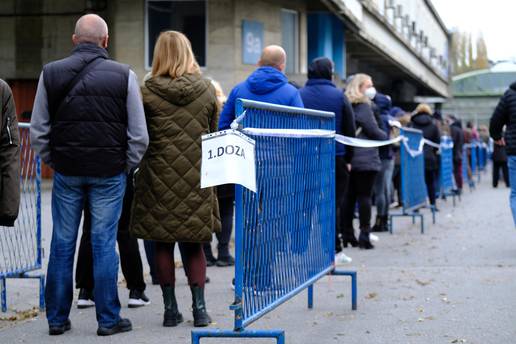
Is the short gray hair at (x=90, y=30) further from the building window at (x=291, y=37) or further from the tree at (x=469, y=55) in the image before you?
the tree at (x=469, y=55)

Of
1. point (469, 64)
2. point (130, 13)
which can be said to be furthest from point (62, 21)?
point (469, 64)

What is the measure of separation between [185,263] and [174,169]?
2.37ft

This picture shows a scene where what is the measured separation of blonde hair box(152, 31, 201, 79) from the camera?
7.21 meters

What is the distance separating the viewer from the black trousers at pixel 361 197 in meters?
12.5

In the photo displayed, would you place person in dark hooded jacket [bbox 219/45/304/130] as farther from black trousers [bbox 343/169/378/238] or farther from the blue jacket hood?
black trousers [bbox 343/169/378/238]

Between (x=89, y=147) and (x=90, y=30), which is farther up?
(x=90, y=30)

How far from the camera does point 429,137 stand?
19.6 meters

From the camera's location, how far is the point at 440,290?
9109mm

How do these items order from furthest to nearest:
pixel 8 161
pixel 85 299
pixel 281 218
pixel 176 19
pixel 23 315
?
pixel 176 19
pixel 85 299
pixel 23 315
pixel 8 161
pixel 281 218

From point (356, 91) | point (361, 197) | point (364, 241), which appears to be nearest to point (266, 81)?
point (356, 91)

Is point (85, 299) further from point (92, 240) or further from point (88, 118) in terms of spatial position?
point (88, 118)

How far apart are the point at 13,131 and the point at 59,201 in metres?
0.54

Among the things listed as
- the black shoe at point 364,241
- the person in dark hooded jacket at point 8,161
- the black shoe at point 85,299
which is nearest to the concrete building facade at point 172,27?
the black shoe at point 364,241

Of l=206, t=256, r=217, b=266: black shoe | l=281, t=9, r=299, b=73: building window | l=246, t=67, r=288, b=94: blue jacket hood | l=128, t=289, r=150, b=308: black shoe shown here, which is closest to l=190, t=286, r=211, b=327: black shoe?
l=128, t=289, r=150, b=308: black shoe
